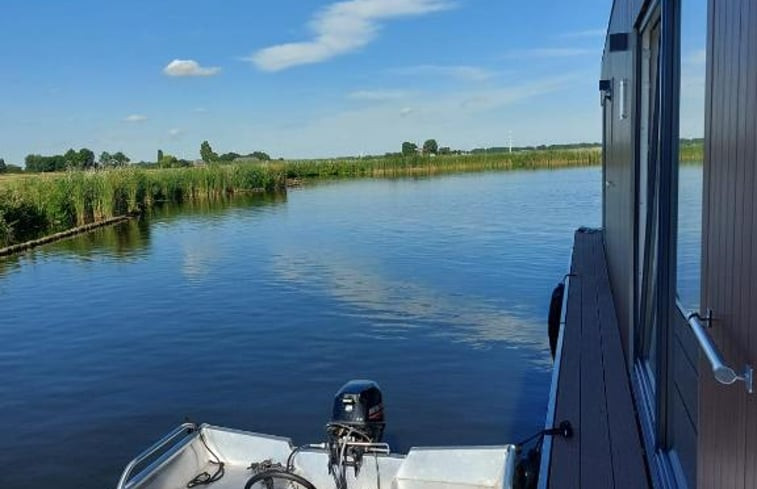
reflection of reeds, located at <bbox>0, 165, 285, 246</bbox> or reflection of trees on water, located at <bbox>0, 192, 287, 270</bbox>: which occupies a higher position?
reflection of reeds, located at <bbox>0, 165, 285, 246</bbox>

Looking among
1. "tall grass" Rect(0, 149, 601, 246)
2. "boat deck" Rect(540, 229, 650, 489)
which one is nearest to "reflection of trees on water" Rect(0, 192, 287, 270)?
"tall grass" Rect(0, 149, 601, 246)

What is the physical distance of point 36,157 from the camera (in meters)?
83.5

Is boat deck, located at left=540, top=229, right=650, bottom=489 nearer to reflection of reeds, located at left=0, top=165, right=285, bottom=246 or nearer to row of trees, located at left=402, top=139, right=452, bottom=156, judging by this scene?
reflection of reeds, located at left=0, top=165, right=285, bottom=246

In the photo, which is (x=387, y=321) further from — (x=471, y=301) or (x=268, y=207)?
(x=268, y=207)

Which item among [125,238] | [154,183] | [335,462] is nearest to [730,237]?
[335,462]

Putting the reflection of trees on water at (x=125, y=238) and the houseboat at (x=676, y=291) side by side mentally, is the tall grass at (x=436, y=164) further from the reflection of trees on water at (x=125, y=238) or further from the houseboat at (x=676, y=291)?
the houseboat at (x=676, y=291)

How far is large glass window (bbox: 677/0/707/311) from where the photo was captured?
2.23 m

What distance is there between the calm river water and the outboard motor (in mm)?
1776

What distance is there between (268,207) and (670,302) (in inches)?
1241

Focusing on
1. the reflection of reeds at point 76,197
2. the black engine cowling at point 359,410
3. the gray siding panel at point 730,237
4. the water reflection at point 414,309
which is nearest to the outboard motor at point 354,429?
the black engine cowling at point 359,410

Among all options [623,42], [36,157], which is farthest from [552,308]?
[36,157]

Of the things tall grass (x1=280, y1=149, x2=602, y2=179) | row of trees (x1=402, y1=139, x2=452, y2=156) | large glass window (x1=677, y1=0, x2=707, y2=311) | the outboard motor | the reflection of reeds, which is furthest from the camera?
row of trees (x1=402, y1=139, x2=452, y2=156)

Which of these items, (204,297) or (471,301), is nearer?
(471,301)

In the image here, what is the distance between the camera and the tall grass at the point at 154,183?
24.0 meters
